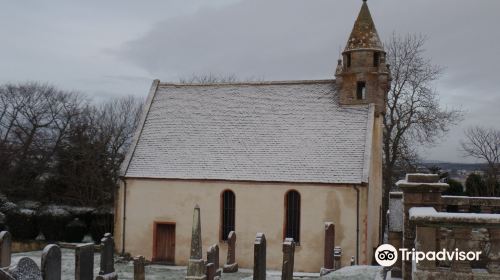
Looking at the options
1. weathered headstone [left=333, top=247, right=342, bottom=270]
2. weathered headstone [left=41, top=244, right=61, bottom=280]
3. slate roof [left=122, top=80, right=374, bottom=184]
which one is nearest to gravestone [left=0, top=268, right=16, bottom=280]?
weathered headstone [left=41, top=244, right=61, bottom=280]

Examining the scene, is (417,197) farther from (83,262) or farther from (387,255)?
(83,262)

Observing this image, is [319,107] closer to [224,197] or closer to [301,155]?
[301,155]

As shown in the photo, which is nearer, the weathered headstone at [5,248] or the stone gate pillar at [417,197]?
the stone gate pillar at [417,197]

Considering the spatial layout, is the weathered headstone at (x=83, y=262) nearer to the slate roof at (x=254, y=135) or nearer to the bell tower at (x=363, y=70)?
the slate roof at (x=254, y=135)

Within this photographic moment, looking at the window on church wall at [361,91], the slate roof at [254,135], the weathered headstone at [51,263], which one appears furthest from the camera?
the window on church wall at [361,91]

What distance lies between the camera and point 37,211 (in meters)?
34.6

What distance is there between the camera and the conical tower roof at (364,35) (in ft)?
87.6

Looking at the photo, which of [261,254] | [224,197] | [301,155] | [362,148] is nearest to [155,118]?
[224,197]

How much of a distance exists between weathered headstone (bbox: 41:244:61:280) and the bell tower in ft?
63.8

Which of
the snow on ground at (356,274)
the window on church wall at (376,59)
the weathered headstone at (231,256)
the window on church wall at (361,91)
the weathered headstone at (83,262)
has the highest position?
the window on church wall at (376,59)

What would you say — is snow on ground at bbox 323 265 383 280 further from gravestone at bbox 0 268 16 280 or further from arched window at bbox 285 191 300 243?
gravestone at bbox 0 268 16 280

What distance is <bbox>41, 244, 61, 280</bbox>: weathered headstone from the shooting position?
845cm

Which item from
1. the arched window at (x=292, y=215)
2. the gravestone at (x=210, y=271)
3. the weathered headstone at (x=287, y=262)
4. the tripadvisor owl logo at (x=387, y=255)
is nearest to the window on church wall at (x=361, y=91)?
the arched window at (x=292, y=215)

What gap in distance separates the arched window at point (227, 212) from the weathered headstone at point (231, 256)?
1.61m
